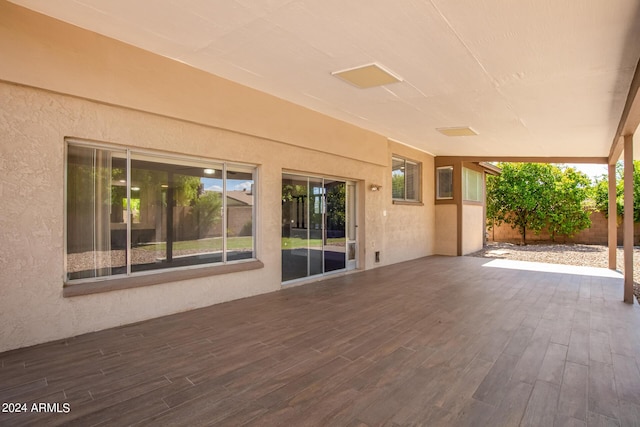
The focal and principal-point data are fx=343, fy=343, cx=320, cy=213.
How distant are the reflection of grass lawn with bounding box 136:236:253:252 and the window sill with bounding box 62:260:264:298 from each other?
0.99ft

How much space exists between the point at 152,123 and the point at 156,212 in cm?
123

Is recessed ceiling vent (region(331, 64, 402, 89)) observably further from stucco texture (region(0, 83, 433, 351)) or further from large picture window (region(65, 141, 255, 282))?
large picture window (region(65, 141, 255, 282))

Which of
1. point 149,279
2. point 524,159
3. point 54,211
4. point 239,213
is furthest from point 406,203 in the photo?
point 54,211

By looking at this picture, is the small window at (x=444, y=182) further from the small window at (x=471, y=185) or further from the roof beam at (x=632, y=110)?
the roof beam at (x=632, y=110)

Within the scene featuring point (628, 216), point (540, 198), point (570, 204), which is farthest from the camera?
point (540, 198)

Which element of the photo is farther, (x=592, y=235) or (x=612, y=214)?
(x=592, y=235)

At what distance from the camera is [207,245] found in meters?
5.43

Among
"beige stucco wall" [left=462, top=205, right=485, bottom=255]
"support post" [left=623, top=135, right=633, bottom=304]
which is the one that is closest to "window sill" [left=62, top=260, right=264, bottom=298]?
"support post" [left=623, top=135, right=633, bottom=304]

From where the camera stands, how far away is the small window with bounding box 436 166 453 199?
11.6 m

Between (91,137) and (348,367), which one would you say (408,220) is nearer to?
(348,367)

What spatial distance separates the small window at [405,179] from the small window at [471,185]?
6.54 ft

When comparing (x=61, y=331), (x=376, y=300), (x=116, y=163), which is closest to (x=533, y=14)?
(x=376, y=300)

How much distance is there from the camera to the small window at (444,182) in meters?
11.6

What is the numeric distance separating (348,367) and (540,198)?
1451 cm
